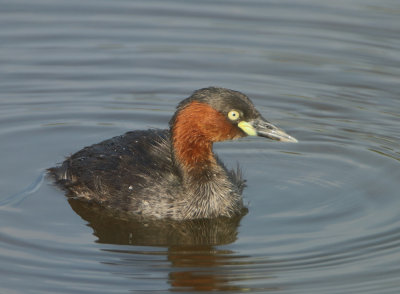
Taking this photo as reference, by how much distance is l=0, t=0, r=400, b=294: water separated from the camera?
309 inches

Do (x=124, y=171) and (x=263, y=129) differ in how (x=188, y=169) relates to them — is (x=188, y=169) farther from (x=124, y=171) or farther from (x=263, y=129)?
(x=263, y=129)

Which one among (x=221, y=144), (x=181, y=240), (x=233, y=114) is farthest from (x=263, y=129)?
(x=221, y=144)

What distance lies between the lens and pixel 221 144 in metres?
11.0

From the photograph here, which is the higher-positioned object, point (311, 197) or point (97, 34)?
point (97, 34)

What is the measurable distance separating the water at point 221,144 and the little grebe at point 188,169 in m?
0.23

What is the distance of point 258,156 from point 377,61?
3.44 m

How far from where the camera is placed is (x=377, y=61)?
514 inches

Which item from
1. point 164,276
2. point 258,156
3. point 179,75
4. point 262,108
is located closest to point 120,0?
point 179,75

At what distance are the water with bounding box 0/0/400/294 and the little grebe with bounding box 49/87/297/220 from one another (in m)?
0.23

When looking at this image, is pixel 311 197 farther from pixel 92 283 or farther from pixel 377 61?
pixel 377 61

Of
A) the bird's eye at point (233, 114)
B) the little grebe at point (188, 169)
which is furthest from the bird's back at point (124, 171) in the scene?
the bird's eye at point (233, 114)

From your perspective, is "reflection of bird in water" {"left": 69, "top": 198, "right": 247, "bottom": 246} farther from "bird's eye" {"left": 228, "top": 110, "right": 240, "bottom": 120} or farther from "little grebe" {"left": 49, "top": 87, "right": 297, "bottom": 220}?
"bird's eye" {"left": 228, "top": 110, "right": 240, "bottom": 120}

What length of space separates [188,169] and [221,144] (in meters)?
1.78

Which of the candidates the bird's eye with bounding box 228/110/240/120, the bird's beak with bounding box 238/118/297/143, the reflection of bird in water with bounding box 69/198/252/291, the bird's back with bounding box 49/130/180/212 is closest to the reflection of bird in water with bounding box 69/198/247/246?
the reflection of bird in water with bounding box 69/198/252/291
